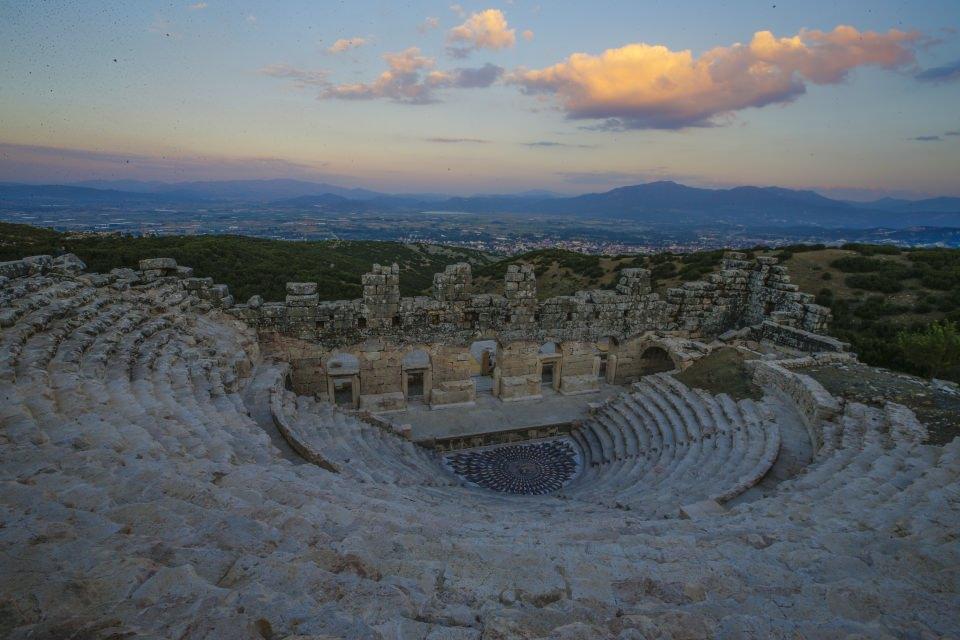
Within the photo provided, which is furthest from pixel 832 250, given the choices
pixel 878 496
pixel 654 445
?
pixel 878 496

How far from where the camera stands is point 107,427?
582 cm

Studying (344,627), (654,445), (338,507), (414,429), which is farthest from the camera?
(414,429)

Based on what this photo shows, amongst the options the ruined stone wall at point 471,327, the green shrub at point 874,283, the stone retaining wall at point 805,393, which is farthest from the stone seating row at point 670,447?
the green shrub at point 874,283

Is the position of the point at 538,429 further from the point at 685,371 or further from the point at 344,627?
the point at 344,627

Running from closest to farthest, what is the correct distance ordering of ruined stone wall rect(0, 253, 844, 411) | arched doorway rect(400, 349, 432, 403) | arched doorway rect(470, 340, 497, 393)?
ruined stone wall rect(0, 253, 844, 411) → arched doorway rect(400, 349, 432, 403) → arched doorway rect(470, 340, 497, 393)

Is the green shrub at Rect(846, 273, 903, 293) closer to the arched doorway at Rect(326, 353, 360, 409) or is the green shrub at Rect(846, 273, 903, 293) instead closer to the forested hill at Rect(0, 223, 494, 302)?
the arched doorway at Rect(326, 353, 360, 409)

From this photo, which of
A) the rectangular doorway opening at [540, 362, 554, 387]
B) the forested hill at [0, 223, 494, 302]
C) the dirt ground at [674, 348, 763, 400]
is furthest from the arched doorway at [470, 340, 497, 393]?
the forested hill at [0, 223, 494, 302]

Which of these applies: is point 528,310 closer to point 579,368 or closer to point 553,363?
point 553,363

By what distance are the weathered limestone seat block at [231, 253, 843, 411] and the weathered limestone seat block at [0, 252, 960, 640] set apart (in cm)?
307

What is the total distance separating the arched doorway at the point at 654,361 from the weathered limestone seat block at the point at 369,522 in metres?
6.56

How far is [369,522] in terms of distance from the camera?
517 centimetres

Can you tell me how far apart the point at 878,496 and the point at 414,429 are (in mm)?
10568

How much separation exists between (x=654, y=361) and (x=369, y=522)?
1533 cm

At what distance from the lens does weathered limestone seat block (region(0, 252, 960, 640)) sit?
3137 millimetres
